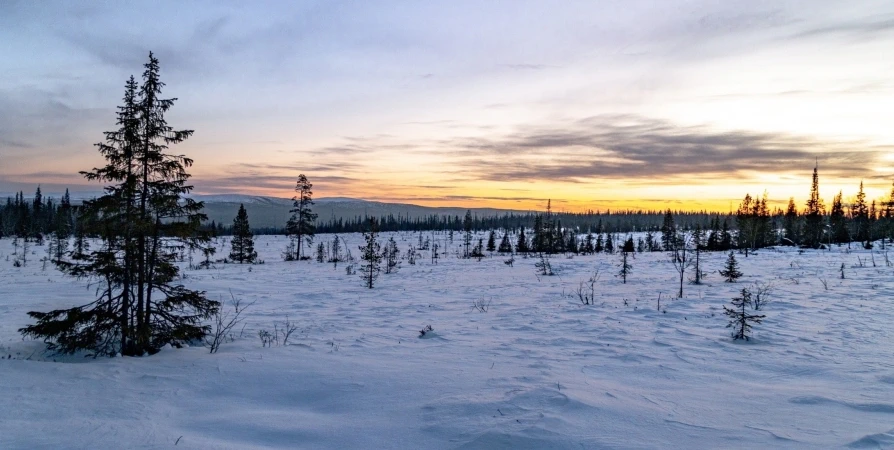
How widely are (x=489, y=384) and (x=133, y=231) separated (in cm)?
674

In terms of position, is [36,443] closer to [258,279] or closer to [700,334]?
[700,334]

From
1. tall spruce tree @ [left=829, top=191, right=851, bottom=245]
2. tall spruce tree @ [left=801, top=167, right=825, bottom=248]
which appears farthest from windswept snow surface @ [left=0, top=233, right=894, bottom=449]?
tall spruce tree @ [left=829, top=191, right=851, bottom=245]

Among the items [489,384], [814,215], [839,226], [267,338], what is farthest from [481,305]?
[839,226]

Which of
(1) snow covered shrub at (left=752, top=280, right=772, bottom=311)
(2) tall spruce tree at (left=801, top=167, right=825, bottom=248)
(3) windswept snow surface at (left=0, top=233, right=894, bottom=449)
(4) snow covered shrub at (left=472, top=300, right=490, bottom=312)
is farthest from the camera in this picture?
(2) tall spruce tree at (left=801, top=167, right=825, bottom=248)

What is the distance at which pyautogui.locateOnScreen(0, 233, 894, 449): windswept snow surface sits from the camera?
462 centimetres

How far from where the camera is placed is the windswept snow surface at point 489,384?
15.2 ft

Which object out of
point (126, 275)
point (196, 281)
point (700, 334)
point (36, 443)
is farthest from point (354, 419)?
point (196, 281)

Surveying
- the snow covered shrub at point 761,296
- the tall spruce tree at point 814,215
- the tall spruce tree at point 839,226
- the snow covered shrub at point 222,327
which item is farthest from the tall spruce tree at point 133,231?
the tall spruce tree at point 839,226

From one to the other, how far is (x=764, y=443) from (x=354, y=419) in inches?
173

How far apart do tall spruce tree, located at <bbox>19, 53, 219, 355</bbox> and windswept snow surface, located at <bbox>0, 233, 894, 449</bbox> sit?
1.49 feet

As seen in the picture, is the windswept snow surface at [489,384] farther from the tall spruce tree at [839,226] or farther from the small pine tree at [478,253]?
the tall spruce tree at [839,226]

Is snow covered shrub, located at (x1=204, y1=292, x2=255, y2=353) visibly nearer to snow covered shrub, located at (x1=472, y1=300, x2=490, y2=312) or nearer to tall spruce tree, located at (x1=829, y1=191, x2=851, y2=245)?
snow covered shrub, located at (x1=472, y1=300, x2=490, y2=312)

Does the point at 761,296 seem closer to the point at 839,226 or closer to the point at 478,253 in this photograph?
the point at 478,253

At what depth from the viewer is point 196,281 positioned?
20.8 meters
